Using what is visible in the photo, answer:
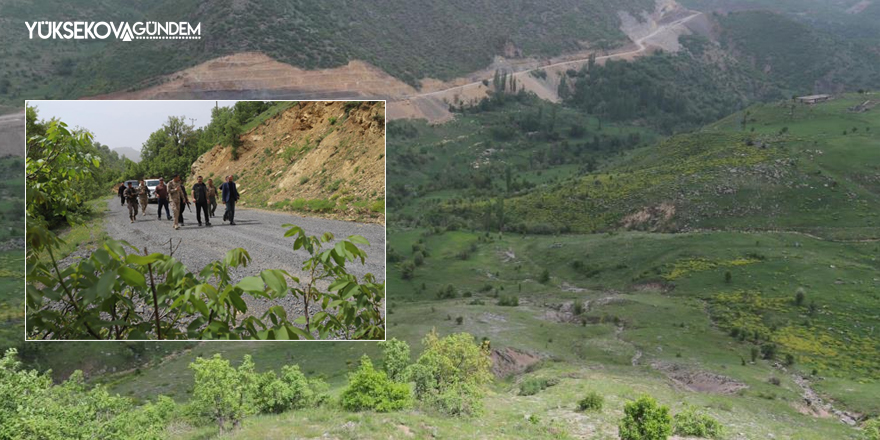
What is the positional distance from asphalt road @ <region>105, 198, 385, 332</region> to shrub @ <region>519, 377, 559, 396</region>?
1981 centimetres

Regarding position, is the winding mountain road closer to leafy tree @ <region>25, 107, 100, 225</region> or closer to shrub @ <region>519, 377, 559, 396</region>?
shrub @ <region>519, 377, 559, 396</region>

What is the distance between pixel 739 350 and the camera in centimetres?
3631

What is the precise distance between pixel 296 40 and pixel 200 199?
8644 centimetres

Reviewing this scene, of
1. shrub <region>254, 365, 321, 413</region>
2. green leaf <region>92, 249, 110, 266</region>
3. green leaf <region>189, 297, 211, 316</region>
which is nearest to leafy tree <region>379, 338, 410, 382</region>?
shrub <region>254, 365, 321, 413</region>

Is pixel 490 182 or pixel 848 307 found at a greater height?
Answer: pixel 490 182

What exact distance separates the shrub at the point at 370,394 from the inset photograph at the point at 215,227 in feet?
24.8

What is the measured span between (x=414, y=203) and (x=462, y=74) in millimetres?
44463

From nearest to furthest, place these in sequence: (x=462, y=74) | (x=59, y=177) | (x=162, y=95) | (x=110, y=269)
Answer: (x=110, y=269) → (x=59, y=177) → (x=162, y=95) → (x=462, y=74)

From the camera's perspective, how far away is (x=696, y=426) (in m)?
18.1

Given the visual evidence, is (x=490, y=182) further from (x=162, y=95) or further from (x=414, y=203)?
(x=162, y=95)

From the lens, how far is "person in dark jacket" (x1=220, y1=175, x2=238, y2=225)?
653 cm

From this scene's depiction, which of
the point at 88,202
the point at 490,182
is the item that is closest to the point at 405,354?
the point at 88,202

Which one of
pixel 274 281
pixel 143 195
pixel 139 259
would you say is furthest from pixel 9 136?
pixel 274 281

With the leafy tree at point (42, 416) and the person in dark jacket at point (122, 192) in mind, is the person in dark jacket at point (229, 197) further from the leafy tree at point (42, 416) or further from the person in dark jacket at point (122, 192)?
the leafy tree at point (42, 416)
